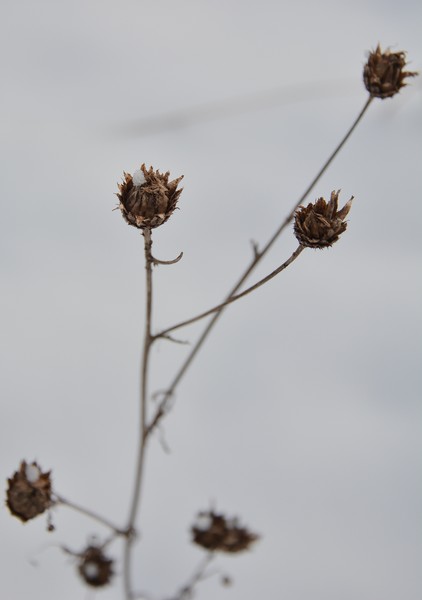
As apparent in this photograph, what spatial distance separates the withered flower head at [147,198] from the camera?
668mm

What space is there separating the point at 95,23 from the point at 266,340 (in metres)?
0.93

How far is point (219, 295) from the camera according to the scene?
1.43 m

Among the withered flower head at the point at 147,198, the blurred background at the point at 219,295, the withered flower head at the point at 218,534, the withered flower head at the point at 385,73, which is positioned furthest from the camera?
the blurred background at the point at 219,295

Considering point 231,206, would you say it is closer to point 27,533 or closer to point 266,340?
point 266,340

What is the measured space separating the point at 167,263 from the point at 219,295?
0.76m

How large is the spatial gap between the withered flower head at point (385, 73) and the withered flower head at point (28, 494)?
2.21ft

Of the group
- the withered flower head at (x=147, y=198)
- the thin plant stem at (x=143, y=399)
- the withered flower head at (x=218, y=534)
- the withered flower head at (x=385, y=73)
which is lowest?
the withered flower head at (x=218, y=534)

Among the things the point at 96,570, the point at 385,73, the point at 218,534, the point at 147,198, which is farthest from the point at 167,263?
the point at 96,570

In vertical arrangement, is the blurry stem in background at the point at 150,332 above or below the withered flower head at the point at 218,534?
above

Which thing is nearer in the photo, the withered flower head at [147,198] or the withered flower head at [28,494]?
the withered flower head at [147,198]

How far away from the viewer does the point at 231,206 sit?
152 cm

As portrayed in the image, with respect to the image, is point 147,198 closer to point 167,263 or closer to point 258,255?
point 167,263

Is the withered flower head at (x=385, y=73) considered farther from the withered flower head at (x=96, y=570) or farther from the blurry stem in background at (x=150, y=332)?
the withered flower head at (x=96, y=570)

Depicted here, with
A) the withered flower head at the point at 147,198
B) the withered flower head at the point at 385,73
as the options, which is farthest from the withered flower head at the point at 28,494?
the withered flower head at the point at 385,73
